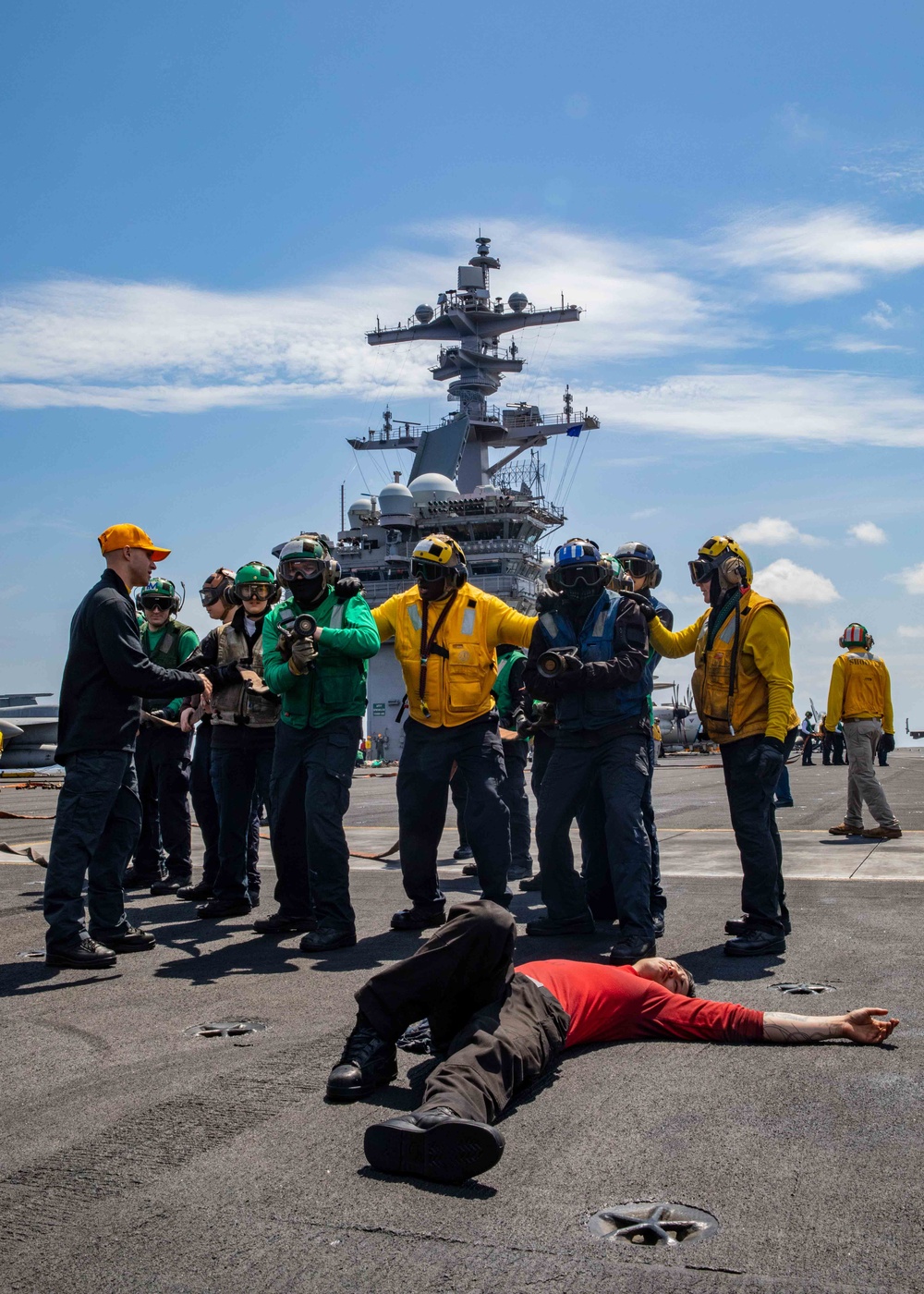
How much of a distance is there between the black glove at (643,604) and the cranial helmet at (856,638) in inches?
283

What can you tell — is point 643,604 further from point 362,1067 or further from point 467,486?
point 467,486

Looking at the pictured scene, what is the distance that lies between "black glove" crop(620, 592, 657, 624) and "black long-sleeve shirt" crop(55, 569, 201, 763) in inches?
102

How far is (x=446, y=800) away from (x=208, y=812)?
290 cm

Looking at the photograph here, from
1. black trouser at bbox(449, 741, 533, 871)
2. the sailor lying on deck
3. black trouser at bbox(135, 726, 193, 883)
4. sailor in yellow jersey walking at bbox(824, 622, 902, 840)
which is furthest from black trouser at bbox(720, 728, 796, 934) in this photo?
sailor in yellow jersey walking at bbox(824, 622, 902, 840)

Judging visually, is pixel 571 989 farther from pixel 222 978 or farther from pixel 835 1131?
pixel 222 978

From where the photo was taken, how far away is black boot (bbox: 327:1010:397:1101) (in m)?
3.51

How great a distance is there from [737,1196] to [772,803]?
3.80m

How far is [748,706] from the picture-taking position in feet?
20.6

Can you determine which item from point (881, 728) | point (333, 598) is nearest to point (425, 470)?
point (881, 728)

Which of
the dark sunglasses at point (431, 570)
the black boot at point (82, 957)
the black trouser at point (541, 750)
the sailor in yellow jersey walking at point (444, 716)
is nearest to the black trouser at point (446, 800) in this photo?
the sailor in yellow jersey walking at point (444, 716)

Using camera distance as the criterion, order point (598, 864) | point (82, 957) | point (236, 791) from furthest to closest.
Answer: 1. point (236, 791)
2. point (598, 864)
3. point (82, 957)

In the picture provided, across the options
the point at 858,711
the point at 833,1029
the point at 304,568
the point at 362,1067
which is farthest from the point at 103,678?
the point at 858,711

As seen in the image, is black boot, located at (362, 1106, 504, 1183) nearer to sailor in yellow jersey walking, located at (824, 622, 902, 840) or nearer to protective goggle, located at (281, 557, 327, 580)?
protective goggle, located at (281, 557, 327, 580)

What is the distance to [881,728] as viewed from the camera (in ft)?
42.6
